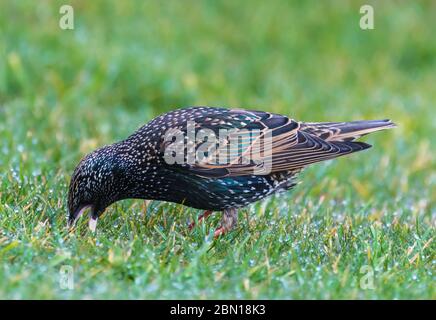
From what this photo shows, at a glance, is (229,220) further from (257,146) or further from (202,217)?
(257,146)

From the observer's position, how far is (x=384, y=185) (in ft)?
26.3

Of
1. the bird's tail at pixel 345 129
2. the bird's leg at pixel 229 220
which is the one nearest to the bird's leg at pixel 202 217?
the bird's leg at pixel 229 220

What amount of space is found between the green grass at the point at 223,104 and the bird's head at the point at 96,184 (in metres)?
0.11

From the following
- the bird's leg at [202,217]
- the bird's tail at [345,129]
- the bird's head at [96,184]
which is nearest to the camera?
the bird's head at [96,184]

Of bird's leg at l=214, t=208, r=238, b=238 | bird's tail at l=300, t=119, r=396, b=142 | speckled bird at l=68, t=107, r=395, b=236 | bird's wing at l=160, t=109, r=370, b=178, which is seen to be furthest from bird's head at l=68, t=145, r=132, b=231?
bird's tail at l=300, t=119, r=396, b=142

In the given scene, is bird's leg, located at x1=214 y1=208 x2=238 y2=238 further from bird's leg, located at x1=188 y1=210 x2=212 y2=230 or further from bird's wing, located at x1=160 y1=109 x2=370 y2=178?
bird's wing, located at x1=160 y1=109 x2=370 y2=178

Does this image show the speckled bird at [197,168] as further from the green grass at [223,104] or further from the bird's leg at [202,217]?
the green grass at [223,104]

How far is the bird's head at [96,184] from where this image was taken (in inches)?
211

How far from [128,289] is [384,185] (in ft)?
13.9

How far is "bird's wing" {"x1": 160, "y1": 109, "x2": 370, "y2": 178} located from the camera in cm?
562

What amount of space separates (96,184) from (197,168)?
0.69 m
